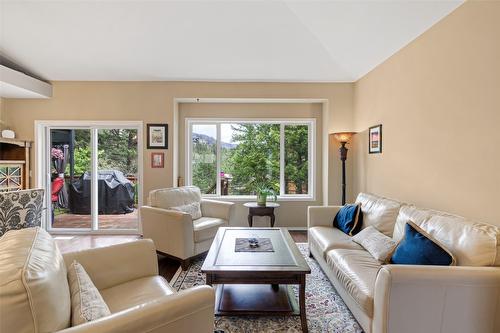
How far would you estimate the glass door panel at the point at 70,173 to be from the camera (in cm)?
441

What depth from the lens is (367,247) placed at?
2.39 m

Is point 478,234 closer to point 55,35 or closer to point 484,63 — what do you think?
point 484,63

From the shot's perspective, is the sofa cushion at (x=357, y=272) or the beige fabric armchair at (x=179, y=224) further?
the beige fabric armchair at (x=179, y=224)

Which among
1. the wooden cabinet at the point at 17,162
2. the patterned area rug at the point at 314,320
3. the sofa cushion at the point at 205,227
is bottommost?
the patterned area rug at the point at 314,320

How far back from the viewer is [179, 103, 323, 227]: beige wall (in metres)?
4.69

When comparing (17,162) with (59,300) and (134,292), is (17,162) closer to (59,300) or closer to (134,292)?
(134,292)

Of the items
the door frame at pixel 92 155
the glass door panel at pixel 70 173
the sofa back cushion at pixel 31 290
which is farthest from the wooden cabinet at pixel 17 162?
the sofa back cushion at pixel 31 290

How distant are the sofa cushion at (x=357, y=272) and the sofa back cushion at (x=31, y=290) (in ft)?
5.38

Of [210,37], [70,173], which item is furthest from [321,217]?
[70,173]

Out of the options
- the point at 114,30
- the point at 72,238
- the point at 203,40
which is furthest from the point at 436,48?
the point at 72,238

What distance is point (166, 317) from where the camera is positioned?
43.3 inches

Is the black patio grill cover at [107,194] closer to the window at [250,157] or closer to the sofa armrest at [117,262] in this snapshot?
the window at [250,157]

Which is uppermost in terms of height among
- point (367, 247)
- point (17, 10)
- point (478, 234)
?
point (17, 10)

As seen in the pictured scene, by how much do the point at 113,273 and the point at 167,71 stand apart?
3203 millimetres
